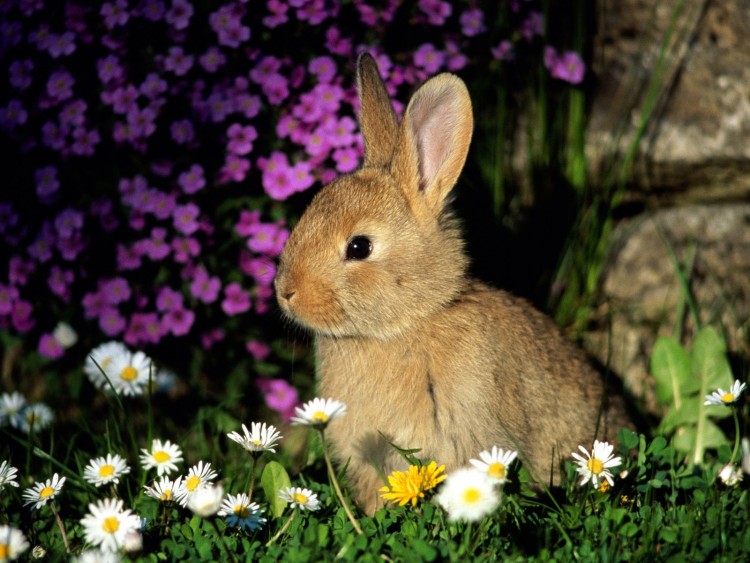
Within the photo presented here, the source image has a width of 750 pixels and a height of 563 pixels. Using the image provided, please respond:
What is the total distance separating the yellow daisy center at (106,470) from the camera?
2.86 metres

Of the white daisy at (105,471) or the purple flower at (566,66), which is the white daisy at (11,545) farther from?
the purple flower at (566,66)

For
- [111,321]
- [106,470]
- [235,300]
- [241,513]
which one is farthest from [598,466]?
[111,321]

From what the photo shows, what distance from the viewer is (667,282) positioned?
15.5 feet

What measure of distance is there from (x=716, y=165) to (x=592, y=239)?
817 millimetres

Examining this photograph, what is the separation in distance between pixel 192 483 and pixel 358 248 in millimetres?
1101

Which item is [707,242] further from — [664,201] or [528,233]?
[528,233]

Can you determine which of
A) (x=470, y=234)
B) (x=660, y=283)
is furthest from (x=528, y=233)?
(x=660, y=283)

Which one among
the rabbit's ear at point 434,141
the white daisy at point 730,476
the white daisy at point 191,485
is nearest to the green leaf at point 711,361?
the white daisy at point 730,476

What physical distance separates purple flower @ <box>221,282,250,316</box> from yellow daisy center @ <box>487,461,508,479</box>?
6.71 feet

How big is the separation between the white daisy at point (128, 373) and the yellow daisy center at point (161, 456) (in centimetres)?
44

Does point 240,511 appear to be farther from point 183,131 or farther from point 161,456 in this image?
point 183,131

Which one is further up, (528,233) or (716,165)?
(716,165)

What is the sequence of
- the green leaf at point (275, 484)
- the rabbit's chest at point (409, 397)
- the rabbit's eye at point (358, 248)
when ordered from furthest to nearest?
the rabbit's eye at point (358, 248) < the rabbit's chest at point (409, 397) < the green leaf at point (275, 484)

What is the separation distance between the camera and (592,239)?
4781 mm
